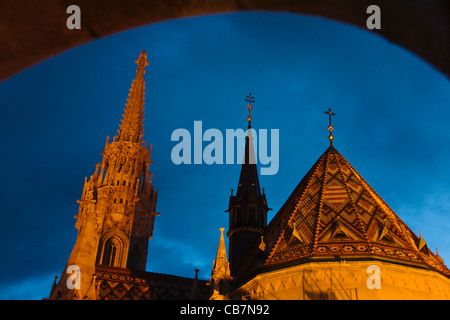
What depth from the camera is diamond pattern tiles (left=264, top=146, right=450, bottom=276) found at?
14.6 metres

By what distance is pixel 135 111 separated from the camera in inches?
1467

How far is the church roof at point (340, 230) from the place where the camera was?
47.5ft

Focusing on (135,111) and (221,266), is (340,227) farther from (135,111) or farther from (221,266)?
(135,111)

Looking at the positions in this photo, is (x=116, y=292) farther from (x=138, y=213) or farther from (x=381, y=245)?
(x=381, y=245)

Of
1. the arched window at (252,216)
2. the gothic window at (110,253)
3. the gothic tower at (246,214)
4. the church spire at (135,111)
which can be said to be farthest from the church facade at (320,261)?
the church spire at (135,111)

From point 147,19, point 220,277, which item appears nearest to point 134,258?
point 220,277

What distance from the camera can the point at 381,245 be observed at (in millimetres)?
14586

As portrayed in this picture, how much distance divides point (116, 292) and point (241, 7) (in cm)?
2292

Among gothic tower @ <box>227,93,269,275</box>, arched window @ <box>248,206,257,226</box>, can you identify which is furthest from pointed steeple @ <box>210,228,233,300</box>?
arched window @ <box>248,206,257,226</box>

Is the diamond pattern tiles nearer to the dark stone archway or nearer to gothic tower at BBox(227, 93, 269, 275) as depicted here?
gothic tower at BBox(227, 93, 269, 275)
